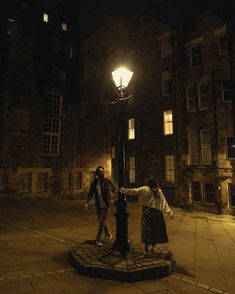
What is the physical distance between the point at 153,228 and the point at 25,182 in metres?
16.7

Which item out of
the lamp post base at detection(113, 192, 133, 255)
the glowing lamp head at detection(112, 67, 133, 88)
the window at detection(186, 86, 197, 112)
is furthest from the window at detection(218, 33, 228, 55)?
the lamp post base at detection(113, 192, 133, 255)

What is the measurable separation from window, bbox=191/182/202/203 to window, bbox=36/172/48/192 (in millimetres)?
12461

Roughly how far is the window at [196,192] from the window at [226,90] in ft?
19.2

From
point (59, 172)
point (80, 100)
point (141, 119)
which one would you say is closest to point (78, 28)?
point (80, 100)

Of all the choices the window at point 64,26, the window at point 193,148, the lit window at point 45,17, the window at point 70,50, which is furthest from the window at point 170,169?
the lit window at point 45,17

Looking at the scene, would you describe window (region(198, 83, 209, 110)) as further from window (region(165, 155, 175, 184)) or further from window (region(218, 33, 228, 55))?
window (region(165, 155, 175, 184))

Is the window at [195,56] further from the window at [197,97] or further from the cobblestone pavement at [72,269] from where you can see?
the cobblestone pavement at [72,269]

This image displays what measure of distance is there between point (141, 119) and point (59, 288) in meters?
17.7

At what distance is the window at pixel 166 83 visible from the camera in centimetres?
1934

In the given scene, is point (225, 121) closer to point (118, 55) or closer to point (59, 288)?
point (59, 288)

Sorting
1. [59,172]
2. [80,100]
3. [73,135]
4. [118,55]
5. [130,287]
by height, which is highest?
[118,55]

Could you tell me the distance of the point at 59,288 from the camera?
174 inches

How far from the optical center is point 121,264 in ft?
17.0

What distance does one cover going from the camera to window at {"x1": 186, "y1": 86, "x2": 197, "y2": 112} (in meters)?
17.5
